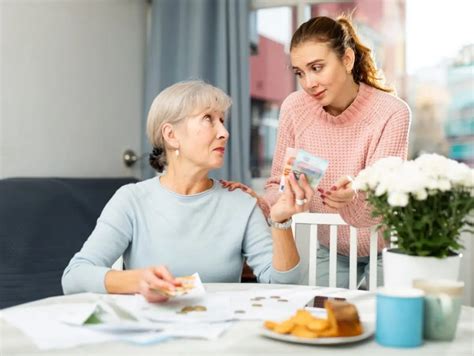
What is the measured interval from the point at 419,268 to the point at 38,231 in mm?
1923

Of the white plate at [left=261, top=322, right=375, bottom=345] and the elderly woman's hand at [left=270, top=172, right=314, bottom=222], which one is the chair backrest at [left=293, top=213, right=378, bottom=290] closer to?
the elderly woman's hand at [left=270, top=172, right=314, bottom=222]

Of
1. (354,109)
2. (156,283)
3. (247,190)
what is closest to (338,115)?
(354,109)

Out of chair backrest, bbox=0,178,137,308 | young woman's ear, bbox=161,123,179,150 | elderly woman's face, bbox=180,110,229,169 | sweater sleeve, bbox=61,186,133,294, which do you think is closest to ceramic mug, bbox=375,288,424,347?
sweater sleeve, bbox=61,186,133,294

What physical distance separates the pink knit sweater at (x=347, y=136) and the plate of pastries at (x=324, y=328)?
72 cm

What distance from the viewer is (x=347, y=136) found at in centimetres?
201

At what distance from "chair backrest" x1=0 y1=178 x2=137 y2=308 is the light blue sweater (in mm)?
967

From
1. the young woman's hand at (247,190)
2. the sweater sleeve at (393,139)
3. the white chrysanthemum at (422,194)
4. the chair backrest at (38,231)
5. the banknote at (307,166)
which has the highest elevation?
the sweater sleeve at (393,139)

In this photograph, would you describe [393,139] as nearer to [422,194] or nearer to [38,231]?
[422,194]

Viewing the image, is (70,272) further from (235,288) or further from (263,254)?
(263,254)

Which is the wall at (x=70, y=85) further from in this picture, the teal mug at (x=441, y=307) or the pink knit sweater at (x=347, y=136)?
the teal mug at (x=441, y=307)

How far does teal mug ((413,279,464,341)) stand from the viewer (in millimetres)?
1066

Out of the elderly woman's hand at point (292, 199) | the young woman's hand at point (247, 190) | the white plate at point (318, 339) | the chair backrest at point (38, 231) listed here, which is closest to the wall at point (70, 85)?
the chair backrest at point (38, 231)

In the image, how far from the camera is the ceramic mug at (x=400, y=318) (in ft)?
3.37

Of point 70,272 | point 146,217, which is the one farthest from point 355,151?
point 70,272
